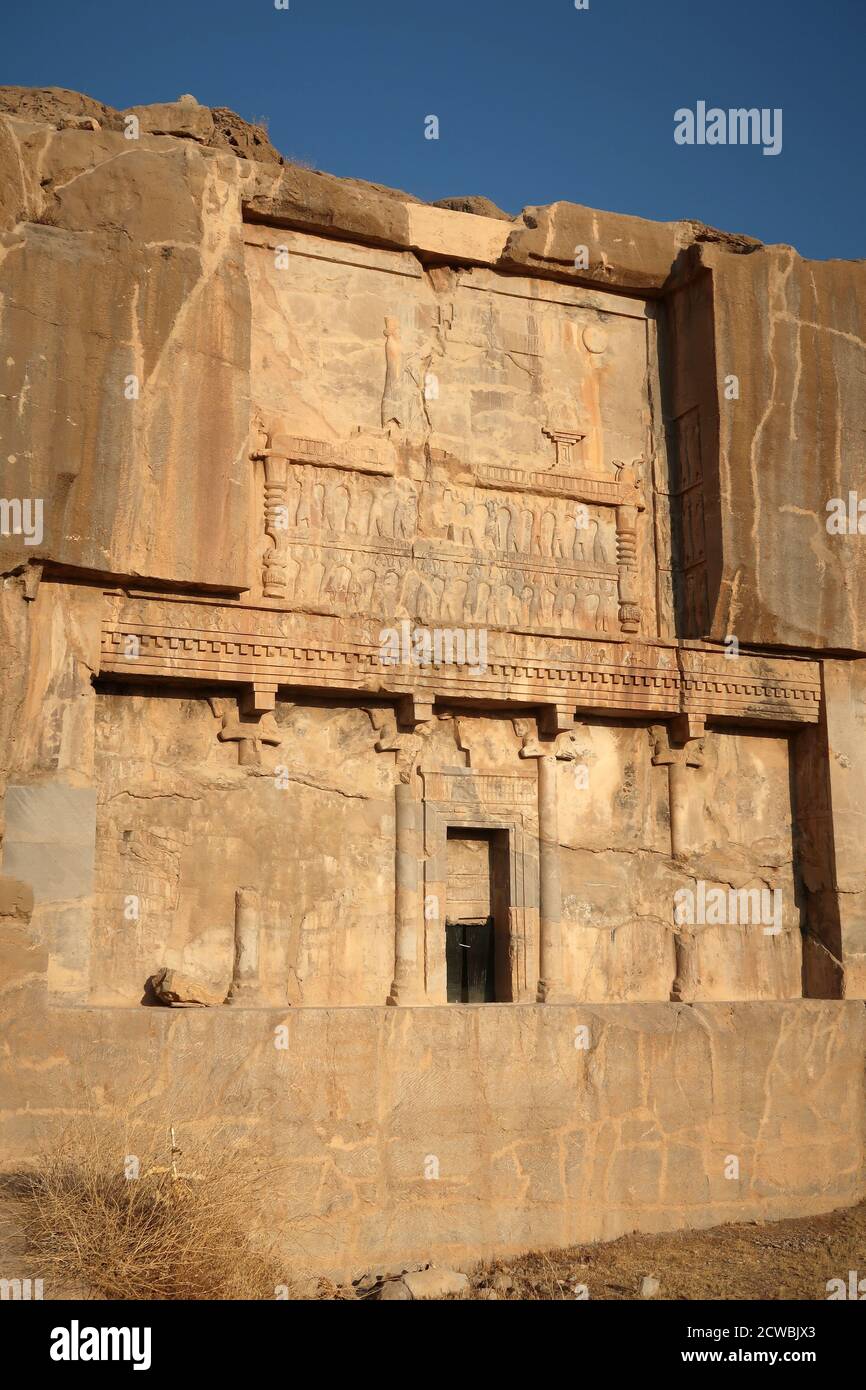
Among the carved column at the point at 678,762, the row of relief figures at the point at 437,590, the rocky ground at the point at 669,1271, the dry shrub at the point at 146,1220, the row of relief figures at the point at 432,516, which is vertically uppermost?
the row of relief figures at the point at 432,516

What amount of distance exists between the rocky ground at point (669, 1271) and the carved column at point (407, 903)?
1.85 m

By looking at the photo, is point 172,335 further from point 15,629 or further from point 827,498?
point 827,498

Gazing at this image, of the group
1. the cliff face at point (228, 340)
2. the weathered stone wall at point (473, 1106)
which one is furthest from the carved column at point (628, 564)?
the weathered stone wall at point (473, 1106)

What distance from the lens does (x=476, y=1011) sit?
8.85 meters

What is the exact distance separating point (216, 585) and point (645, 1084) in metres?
4.29

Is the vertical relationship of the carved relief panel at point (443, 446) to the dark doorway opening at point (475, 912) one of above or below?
above

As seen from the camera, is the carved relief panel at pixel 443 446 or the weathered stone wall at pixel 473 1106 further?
the carved relief panel at pixel 443 446

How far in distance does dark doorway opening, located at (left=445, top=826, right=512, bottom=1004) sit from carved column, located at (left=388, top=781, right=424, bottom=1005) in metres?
0.45

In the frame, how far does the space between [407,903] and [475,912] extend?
0.71 m

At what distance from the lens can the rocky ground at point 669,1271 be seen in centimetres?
804

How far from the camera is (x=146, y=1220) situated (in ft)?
22.0

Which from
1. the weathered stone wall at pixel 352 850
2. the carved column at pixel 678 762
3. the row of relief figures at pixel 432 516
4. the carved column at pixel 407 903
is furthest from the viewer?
the carved column at pixel 678 762

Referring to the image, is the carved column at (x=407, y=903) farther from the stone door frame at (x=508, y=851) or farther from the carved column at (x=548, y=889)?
the carved column at (x=548, y=889)

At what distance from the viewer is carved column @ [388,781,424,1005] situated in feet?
31.4
